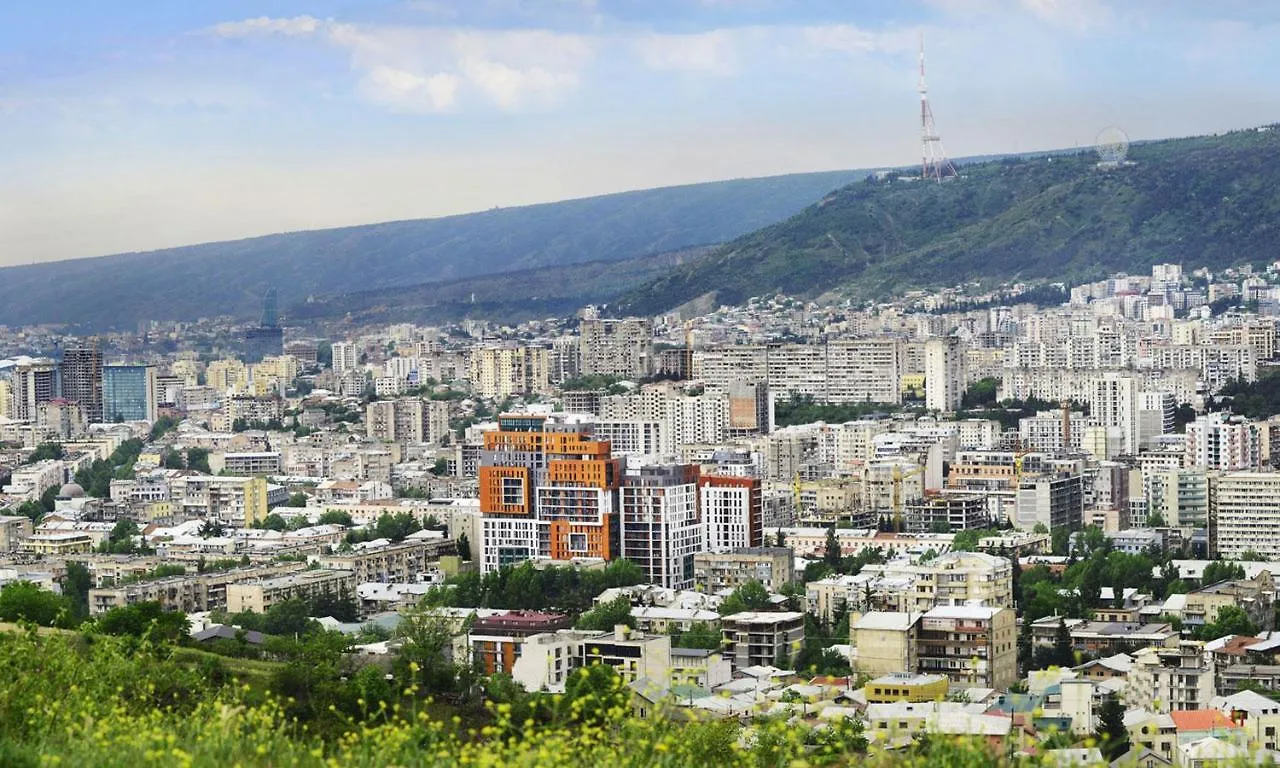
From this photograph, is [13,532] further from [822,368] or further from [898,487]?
[822,368]

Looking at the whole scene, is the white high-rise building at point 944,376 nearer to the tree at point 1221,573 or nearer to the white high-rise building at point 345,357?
the tree at point 1221,573

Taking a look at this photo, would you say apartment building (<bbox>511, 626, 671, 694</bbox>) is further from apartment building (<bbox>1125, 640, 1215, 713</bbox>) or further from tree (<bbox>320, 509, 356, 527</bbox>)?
tree (<bbox>320, 509, 356, 527</bbox>)

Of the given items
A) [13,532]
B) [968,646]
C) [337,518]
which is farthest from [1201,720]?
[13,532]

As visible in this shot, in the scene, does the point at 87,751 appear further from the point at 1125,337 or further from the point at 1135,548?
the point at 1125,337

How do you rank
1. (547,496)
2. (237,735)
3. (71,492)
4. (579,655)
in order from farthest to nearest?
(71,492), (547,496), (579,655), (237,735)

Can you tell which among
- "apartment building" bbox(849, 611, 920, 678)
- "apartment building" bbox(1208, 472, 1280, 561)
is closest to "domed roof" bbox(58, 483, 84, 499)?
"apartment building" bbox(1208, 472, 1280, 561)

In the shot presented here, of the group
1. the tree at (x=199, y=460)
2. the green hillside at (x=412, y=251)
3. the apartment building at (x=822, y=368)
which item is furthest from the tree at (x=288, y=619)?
the green hillside at (x=412, y=251)
